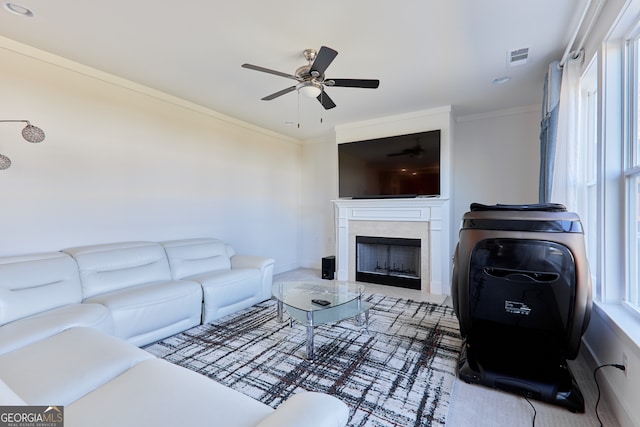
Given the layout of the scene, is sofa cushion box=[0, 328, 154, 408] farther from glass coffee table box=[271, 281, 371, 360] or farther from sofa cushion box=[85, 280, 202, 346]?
glass coffee table box=[271, 281, 371, 360]

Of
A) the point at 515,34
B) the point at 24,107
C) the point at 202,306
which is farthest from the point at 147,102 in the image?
the point at 515,34

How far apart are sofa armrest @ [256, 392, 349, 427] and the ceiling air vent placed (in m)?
3.10

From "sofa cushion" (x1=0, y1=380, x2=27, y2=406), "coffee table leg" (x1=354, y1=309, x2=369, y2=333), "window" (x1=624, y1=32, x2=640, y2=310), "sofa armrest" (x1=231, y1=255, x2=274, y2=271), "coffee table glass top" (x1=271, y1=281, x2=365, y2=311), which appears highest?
"window" (x1=624, y1=32, x2=640, y2=310)

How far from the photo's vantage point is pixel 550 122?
2650 mm

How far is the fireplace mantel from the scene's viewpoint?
4.00m

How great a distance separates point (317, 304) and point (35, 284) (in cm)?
214

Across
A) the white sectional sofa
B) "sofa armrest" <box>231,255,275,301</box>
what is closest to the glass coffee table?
"sofa armrest" <box>231,255,275,301</box>

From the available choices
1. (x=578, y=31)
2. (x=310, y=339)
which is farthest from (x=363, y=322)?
(x=578, y=31)

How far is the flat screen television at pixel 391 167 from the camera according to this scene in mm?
4031

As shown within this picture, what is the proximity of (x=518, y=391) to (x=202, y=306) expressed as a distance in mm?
2649

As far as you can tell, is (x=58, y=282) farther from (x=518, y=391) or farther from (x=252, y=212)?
(x=518, y=391)

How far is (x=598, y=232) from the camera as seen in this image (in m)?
1.97

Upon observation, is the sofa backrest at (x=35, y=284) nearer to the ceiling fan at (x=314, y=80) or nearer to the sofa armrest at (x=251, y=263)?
the sofa armrest at (x=251, y=263)

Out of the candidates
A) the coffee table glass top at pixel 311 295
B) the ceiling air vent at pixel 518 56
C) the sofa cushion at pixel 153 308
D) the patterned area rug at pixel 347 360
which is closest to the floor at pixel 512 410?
the patterned area rug at pixel 347 360
